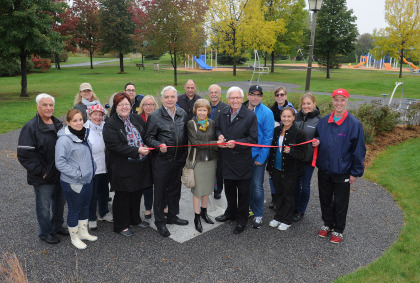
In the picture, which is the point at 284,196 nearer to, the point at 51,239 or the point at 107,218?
the point at 107,218

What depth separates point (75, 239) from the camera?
4516 millimetres

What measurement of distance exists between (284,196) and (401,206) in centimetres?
265

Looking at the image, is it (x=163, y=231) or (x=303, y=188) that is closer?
(x=163, y=231)

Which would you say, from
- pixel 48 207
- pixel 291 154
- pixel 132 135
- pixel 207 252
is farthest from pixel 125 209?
pixel 291 154

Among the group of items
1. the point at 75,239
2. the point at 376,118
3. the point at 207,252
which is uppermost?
the point at 376,118

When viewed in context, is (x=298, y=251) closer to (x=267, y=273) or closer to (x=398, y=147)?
(x=267, y=273)

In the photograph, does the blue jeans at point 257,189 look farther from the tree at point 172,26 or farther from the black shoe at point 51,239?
the tree at point 172,26

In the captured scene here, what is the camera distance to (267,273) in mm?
3996

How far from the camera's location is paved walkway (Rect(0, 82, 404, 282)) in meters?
3.96

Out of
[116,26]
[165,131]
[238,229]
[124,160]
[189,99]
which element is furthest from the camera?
[116,26]

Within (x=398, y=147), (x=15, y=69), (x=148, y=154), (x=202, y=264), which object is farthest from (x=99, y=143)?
(x=15, y=69)

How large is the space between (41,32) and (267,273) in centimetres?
1921

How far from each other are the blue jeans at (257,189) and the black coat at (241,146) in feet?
1.12

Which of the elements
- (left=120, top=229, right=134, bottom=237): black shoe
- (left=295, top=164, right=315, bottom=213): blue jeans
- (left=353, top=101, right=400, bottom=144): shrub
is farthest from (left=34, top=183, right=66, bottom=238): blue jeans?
(left=353, top=101, right=400, bottom=144): shrub
